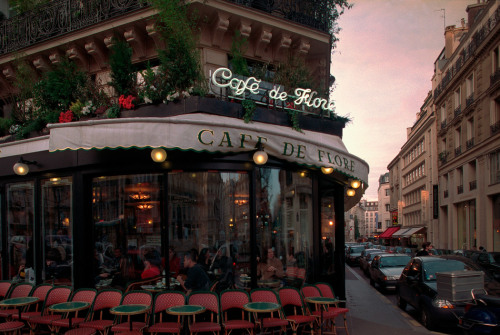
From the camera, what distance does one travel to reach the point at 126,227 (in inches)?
345

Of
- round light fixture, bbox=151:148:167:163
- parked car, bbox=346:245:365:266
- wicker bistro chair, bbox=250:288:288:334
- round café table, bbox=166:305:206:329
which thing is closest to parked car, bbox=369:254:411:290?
wicker bistro chair, bbox=250:288:288:334

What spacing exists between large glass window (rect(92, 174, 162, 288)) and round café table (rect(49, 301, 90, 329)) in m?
1.33

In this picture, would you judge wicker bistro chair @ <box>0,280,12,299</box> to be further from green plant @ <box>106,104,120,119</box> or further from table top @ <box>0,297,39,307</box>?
green plant @ <box>106,104,120,119</box>

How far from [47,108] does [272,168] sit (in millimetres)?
5755

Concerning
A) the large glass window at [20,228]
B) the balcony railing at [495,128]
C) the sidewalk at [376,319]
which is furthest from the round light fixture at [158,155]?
the balcony railing at [495,128]

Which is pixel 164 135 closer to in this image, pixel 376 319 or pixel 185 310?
pixel 185 310

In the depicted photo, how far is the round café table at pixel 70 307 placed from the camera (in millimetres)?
6883

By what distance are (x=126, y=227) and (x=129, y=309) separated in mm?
2220

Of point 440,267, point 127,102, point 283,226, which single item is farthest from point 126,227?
point 440,267

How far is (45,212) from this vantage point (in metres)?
9.91

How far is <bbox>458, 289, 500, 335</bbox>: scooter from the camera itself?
6238 millimetres

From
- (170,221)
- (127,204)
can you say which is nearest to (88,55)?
(127,204)

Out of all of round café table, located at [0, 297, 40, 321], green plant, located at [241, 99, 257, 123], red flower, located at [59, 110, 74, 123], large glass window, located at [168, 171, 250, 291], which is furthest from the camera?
red flower, located at [59, 110, 74, 123]

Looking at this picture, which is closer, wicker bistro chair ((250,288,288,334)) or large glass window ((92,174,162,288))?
wicker bistro chair ((250,288,288,334))
